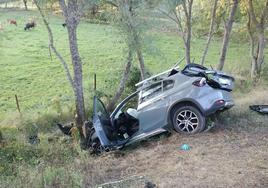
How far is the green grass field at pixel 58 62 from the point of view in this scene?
18.4 metres

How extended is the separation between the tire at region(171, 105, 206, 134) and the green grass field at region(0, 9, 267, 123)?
17.4 ft

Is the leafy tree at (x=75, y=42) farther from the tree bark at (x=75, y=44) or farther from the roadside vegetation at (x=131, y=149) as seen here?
the roadside vegetation at (x=131, y=149)

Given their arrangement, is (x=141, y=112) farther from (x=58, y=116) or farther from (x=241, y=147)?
(x=58, y=116)

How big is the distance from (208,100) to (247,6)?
45.8 feet

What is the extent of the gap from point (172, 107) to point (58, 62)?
22.3m

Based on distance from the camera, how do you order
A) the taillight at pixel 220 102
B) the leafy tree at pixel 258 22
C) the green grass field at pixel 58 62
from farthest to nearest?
the leafy tree at pixel 258 22 < the green grass field at pixel 58 62 < the taillight at pixel 220 102

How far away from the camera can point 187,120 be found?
10133mm

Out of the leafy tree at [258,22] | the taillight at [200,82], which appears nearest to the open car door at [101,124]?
the taillight at [200,82]

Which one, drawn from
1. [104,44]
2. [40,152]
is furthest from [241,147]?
[104,44]

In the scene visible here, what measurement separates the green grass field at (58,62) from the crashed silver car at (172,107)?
4702 mm

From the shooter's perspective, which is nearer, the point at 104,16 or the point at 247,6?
the point at 104,16

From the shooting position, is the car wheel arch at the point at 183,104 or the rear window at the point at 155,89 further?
the rear window at the point at 155,89

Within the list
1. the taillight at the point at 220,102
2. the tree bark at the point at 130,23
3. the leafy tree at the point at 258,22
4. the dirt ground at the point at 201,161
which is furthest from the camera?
the leafy tree at the point at 258,22

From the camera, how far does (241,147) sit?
28.4 feet
